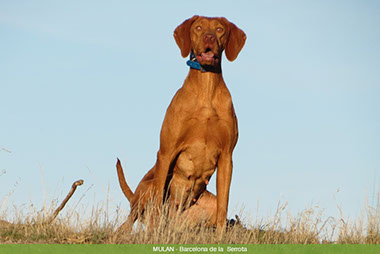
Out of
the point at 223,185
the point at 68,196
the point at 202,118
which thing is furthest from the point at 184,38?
the point at 68,196

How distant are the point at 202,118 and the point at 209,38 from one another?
1070mm

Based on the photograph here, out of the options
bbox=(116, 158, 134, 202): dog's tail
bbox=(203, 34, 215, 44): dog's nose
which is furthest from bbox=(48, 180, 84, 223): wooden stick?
bbox=(203, 34, 215, 44): dog's nose

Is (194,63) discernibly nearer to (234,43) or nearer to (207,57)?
(207,57)

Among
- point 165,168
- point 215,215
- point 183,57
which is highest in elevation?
point 183,57

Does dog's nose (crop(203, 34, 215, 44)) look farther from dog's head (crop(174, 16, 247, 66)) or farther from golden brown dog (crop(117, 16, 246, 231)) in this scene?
golden brown dog (crop(117, 16, 246, 231))

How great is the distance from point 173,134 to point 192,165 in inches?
22.2

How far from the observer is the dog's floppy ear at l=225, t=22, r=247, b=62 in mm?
7441

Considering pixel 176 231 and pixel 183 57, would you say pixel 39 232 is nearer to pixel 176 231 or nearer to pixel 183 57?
pixel 176 231

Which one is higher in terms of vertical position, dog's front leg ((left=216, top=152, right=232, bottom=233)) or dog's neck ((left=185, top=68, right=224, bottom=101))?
dog's neck ((left=185, top=68, right=224, bottom=101))

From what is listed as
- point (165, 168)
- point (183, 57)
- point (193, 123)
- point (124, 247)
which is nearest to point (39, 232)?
point (124, 247)

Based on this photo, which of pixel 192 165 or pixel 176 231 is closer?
pixel 176 231

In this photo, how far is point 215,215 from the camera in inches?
308

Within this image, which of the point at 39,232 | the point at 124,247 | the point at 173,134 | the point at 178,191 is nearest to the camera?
the point at 124,247

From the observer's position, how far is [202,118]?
7.32 meters
